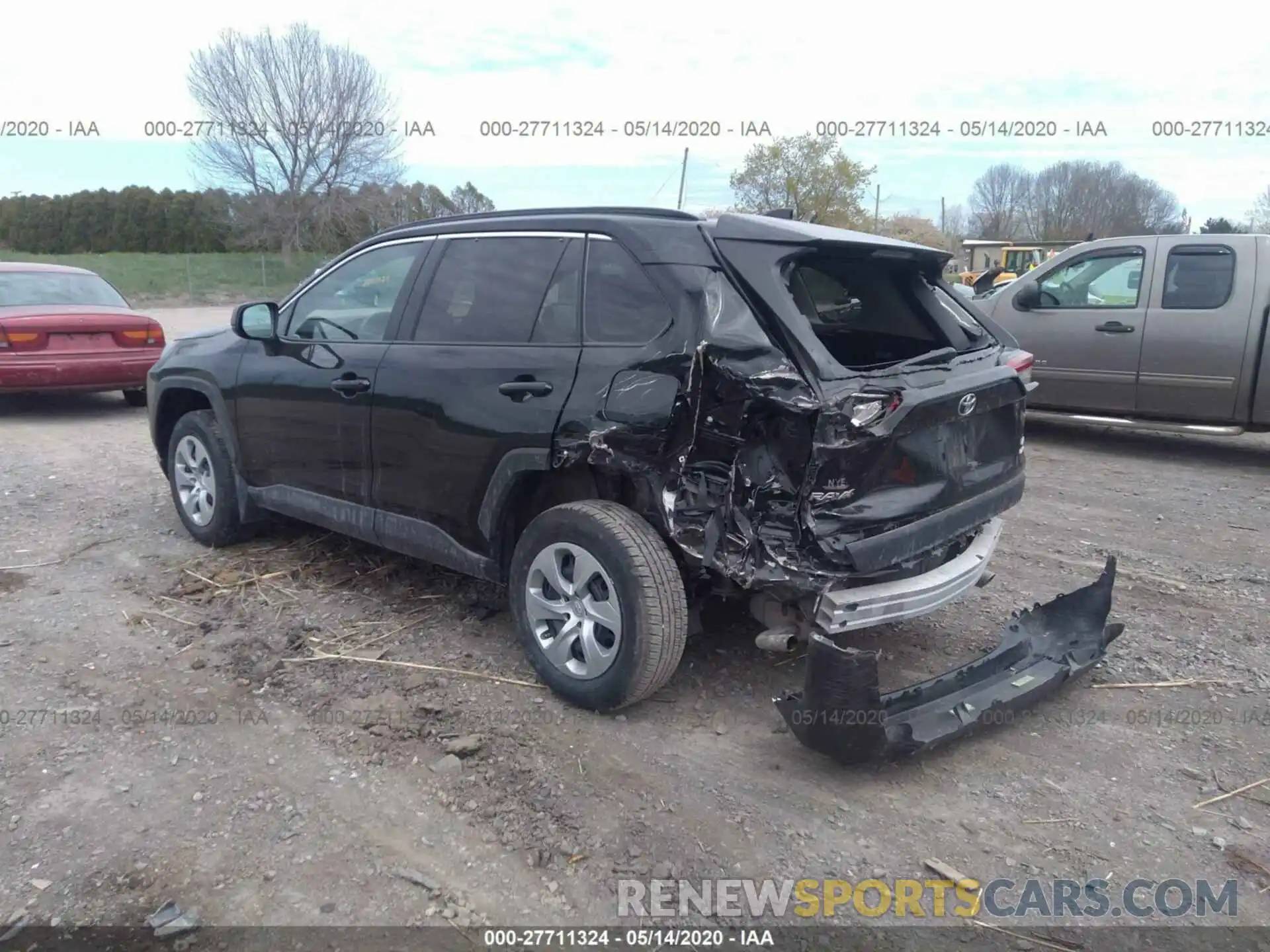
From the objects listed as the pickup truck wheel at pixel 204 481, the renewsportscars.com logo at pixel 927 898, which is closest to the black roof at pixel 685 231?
the renewsportscars.com logo at pixel 927 898

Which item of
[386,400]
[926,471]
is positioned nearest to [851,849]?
[926,471]

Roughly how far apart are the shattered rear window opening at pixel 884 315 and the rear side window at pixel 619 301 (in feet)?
2.28

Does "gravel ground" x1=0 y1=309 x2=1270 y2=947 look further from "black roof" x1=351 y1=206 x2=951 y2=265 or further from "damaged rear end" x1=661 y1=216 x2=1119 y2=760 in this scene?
"black roof" x1=351 y1=206 x2=951 y2=265

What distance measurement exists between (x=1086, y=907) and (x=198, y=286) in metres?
33.0

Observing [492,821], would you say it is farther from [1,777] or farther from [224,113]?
[224,113]

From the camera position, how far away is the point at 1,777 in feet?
10.5

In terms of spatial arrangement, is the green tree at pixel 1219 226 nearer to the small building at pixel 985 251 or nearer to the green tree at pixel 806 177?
the small building at pixel 985 251

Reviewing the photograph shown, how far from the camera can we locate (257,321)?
4.96m

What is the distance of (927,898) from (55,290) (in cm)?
1018

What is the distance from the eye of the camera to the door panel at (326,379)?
4387 mm

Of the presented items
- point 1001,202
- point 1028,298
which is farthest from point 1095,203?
point 1028,298

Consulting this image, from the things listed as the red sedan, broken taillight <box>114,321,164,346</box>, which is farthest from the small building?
the red sedan

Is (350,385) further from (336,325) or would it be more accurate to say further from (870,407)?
(870,407)

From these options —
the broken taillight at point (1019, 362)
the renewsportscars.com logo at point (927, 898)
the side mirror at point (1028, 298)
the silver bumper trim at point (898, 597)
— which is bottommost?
the renewsportscars.com logo at point (927, 898)
